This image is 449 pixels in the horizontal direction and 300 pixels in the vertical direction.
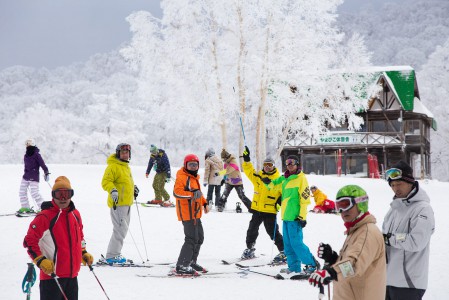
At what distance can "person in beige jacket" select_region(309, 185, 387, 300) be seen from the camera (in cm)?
326

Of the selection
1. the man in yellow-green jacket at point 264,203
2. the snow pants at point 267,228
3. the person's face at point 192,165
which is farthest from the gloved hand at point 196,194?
the snow pants at point 267,228

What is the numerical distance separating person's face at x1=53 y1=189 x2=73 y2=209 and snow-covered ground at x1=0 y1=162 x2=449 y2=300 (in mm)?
1981

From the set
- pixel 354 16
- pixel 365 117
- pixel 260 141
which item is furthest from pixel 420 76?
pixel 354 16

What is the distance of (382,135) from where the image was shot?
34156 mm

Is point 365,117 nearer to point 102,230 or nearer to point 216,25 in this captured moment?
point 216,25

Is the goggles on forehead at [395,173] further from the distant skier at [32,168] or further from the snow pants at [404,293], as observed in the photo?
the distant skier at [32,168]

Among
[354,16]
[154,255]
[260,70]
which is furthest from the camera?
[354,16]

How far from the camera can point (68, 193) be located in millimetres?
4043

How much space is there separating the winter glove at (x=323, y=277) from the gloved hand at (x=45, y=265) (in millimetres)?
2058

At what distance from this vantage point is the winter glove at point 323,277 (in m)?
3.13

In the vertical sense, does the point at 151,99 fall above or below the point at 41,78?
below

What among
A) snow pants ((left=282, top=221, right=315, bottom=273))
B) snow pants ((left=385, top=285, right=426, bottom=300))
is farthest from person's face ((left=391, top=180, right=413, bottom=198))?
snow pants ((left=282, top=221, right=315, bottom=273))

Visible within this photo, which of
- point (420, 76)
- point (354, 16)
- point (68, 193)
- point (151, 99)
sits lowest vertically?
point (68, 193)

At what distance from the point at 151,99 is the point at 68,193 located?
72.4 ft
